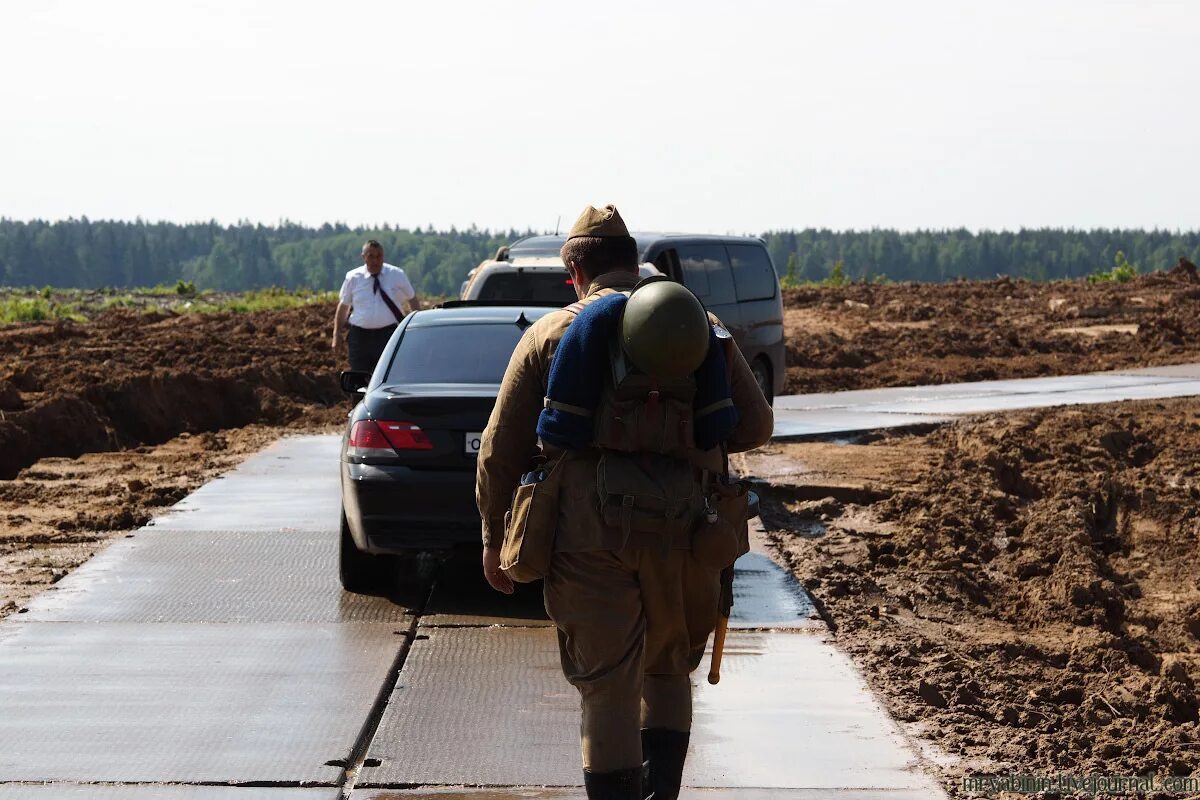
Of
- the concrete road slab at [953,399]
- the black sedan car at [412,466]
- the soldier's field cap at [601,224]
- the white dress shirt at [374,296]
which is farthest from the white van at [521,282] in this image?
the soldier's field cap at [601,224]

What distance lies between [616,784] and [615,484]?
862 millimetres

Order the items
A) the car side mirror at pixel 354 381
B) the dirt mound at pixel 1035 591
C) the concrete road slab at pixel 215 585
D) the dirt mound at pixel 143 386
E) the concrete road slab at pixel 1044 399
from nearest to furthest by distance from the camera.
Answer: the dirt mound at pixel 1035 591, the concrete road slab at pixel 215 585, the car side mirror at pixel 354 381, the dirt mound at pixel 143 386, the concrete road slab at pixel 1044 399

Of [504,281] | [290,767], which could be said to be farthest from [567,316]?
[504,281]

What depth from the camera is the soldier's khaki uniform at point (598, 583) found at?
4.42 metres

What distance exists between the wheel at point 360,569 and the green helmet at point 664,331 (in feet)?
14.8

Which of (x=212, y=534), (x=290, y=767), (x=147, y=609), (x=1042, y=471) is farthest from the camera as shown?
(x=1042, y=471)

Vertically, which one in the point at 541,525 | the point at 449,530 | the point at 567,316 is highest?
the point at 567,316

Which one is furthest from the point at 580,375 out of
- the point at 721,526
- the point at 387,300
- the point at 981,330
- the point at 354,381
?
the point at 981,330

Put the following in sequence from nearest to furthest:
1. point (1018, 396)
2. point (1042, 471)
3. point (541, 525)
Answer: point (541, 525) → point (1042, 471) → point (1018, 396)

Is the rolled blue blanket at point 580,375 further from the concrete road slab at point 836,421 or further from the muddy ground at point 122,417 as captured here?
the concrete road slab at point 836,421

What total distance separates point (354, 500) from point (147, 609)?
1.17m

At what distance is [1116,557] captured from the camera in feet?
37.0

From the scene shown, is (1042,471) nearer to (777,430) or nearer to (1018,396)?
(777,430)

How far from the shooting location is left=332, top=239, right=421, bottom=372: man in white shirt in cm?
1391
